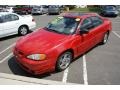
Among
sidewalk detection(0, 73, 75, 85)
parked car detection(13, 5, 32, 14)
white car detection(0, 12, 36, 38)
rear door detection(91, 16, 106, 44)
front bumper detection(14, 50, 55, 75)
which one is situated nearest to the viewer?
sidewalk detection(0, 73, 75, 85)

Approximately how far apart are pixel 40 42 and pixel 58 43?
0.60m

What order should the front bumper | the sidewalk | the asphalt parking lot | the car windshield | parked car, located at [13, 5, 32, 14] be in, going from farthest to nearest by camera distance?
parked car, located at [13, 5, 32, 14], the car windshield, the asphalt parking lot, the front bumper, the sidewalk

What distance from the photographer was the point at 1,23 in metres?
10.4

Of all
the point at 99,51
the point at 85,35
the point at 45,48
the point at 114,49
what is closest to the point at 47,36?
the point at 45,48

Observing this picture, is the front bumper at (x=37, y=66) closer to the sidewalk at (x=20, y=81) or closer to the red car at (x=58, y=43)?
the red car at (x=58, y=43)

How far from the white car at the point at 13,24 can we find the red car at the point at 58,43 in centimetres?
362

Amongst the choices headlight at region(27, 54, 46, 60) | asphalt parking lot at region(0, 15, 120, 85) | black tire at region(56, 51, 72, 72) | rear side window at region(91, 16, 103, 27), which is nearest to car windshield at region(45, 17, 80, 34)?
black tire at region(56, 51, 72, 72)

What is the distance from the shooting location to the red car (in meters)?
5.95

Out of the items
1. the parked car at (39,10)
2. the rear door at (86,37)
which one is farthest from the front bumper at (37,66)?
the parked car at (39,10)

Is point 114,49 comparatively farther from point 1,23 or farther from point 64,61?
point 1,23

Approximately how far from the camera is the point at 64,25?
7.38 metres

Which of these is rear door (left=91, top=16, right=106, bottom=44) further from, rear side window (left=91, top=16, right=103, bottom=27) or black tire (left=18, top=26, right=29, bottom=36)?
black tire (left=18, top=26, right=29, bottom=36)

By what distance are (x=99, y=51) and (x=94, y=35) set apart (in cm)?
90

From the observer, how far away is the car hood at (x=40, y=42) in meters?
6.14
